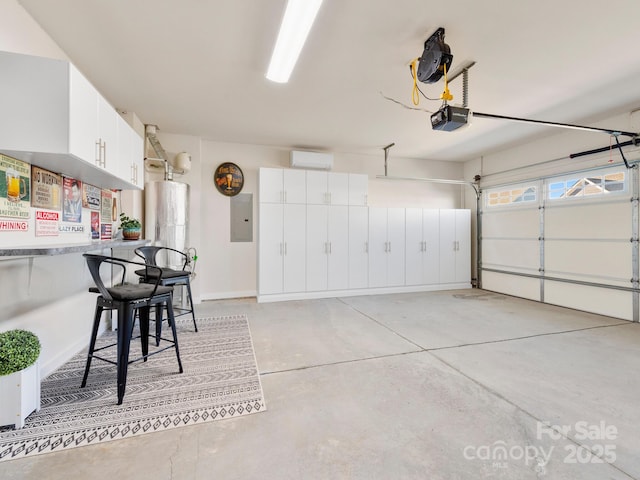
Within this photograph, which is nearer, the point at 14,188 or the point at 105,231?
the point at 14,188

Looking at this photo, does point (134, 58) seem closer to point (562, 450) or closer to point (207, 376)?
point (207, 376)

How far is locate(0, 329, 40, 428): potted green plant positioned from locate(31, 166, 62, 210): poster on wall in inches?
40.8

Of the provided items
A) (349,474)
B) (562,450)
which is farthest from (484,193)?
(349,474)

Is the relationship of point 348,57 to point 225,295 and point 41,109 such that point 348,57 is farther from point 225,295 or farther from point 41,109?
point 225,295

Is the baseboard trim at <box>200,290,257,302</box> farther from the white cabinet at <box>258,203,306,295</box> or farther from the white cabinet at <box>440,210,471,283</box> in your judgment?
the white cabinet at <box>440,210,471,283</box>

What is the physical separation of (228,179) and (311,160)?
5.13 ft

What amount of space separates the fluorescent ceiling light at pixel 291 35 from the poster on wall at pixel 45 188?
2.09 m

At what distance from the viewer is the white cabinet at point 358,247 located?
18.1 ft

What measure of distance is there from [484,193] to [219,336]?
5979 mm

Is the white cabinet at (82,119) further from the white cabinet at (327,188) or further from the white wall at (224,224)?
the white cabinet at (327,188)

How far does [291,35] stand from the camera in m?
2.26

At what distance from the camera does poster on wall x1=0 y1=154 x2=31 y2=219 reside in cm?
191

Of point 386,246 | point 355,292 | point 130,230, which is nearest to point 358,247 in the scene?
point 386,246

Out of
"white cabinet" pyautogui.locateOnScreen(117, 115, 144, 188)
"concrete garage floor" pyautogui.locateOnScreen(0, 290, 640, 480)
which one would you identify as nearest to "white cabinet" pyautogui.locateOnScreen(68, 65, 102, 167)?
"white cabinet" pyautogui.locateOnScreen(117, 115, 144, 188)
